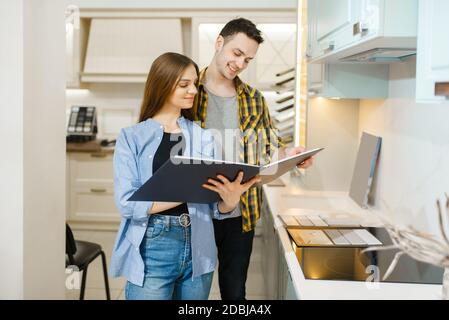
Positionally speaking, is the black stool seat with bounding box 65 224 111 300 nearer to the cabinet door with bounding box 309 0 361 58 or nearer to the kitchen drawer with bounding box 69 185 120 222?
the cabinet door with bounding box 309 0 361 58

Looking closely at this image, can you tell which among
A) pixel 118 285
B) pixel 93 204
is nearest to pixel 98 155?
pixel 93 204

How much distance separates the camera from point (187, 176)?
1362mm

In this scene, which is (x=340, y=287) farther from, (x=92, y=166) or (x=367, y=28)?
(x=92, y=166)

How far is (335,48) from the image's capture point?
1800mm

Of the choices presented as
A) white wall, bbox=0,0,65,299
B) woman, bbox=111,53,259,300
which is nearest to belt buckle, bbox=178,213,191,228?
woman, bbox=111,53,259,300

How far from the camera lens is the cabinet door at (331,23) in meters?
1.56

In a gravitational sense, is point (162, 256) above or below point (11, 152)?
below

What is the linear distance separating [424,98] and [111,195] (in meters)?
4.01

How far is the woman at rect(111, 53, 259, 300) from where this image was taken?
1.55 m

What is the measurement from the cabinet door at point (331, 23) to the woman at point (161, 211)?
0.52 metres

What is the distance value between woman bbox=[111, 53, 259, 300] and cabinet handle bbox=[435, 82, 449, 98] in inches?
24.2

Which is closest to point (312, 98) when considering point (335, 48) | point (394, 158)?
point (394, 158)

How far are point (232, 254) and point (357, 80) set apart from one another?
1071 mm
